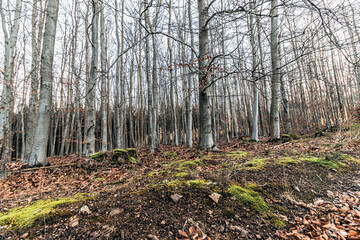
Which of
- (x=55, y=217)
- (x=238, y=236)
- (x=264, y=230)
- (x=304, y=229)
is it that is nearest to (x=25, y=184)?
(x=55, y=217)

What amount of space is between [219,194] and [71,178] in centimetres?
399

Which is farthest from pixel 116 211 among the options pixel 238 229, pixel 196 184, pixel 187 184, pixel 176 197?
pixel 238 229

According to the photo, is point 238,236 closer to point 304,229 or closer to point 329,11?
point 304,229

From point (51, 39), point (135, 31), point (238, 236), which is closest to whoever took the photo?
point (238, 236)

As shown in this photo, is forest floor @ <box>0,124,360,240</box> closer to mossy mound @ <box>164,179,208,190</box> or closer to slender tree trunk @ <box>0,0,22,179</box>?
mossy mound @ <box>164,179,208,190</box>

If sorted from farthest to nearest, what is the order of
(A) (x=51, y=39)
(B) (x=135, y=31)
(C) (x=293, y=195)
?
(B) (x=135, y=31)
(A) (x=51, y=39)
(C) (x=293, y=195)

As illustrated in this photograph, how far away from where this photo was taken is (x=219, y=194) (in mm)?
2053

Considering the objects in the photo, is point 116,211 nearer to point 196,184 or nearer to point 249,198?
point 196,184

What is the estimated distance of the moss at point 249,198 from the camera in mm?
1890

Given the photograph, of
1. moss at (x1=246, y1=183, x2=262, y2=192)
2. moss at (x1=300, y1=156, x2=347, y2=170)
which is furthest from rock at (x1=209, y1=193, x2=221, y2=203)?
moss at (x1=300, y1=156, x2=347, y2=170)

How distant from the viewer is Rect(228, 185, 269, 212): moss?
6.20 feet

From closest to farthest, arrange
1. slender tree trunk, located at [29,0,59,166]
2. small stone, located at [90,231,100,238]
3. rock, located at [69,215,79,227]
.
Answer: small stone, located at [90,231,100,238] → rock, located at [69,215,79,227] → slender tree trunk, located at [29,0,59,166]

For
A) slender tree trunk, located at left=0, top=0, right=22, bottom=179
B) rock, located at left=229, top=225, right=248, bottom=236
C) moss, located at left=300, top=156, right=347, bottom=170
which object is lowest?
rock, located at left=229, top=225, right=248, bottom=236

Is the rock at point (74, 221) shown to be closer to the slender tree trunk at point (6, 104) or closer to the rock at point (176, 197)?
the rock at point (176, 197)
